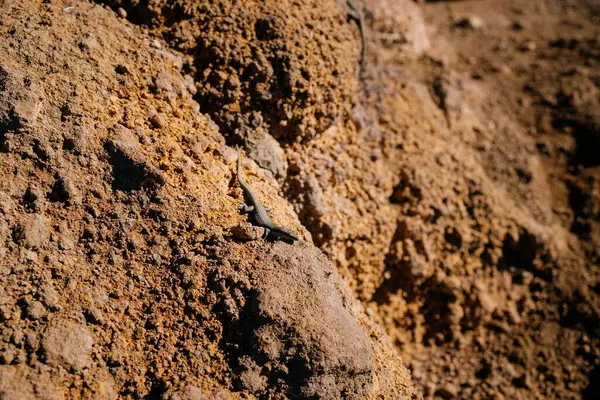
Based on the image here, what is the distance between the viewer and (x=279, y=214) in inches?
130

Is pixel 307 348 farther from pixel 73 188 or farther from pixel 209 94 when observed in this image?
pixel 209 94

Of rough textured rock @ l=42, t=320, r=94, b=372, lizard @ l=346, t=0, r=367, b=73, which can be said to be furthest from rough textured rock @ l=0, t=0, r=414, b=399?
lizard @ l=346, t=0, r=367, b=73

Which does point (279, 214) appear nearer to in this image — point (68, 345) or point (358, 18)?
point (68, 345)

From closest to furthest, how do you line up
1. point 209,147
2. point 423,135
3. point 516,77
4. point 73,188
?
point 73,188, point 209,147, point 423,135, point 516,77

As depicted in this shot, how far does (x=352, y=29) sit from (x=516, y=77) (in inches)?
144

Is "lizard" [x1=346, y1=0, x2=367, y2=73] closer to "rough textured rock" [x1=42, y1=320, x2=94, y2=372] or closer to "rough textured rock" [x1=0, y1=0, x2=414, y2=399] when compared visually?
"rough textured rock" [x1=0, y1=0, x2=414, y2=399]

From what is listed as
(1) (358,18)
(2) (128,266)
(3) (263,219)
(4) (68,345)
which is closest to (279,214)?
(3) (263,219)

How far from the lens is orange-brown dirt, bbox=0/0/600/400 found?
8.41ft

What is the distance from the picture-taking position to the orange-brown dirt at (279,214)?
256 centimetres

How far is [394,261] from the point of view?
4223mm

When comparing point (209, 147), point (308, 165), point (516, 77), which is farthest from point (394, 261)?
point (516, 77)

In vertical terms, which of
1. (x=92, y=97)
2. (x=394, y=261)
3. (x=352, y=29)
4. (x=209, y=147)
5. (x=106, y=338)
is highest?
(x=352, y=29)

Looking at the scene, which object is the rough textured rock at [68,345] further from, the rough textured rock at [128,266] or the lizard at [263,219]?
the lizard at [263,219]

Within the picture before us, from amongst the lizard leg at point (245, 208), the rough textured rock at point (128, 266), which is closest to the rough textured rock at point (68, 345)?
the rough textured rock at point (128, 266)
